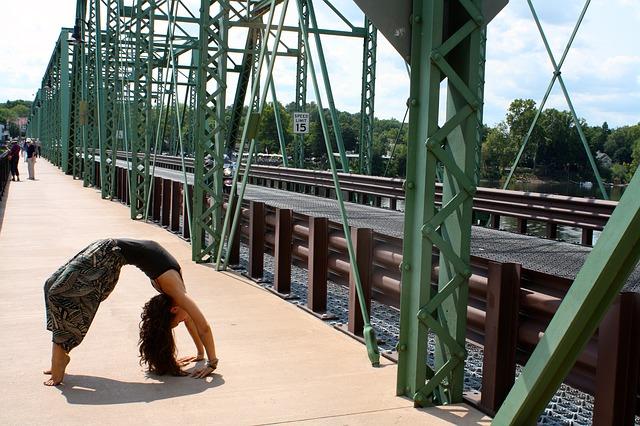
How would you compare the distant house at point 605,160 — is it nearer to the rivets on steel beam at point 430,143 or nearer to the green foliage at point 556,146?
the green foliage at point 556,146

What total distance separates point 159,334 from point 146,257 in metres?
0.51

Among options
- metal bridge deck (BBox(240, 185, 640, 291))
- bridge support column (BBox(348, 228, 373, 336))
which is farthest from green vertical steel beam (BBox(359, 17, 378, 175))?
bridge support column (BBox(348, 228, 373, 336))

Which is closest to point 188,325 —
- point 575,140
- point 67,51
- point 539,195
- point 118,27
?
point 539,195

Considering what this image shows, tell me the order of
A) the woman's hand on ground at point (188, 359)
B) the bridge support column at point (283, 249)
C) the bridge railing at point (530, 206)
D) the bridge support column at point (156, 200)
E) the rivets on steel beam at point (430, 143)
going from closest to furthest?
the rivets on steel beam at point (430, 143) → the woman's hand on ground at point (188, 359) → the bridge support column at point (283, 249) → the bridge railing at point (530, 206) → the bridge support column at point (156, 200)

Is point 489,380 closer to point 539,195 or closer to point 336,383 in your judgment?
point 336,383

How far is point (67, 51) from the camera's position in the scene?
1785 inches

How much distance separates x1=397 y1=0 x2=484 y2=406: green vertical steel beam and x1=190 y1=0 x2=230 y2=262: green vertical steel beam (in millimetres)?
6113

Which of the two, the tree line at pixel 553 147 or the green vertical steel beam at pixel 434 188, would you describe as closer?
the green vertical steel beam at pixel 434 188

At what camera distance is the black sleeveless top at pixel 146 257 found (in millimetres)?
5113

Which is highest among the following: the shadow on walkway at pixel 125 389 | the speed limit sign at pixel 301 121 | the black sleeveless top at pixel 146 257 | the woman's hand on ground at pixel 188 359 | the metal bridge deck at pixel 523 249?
the speed limit sign at pixel 301 121

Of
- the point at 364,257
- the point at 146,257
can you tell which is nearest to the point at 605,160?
the point at 364,257

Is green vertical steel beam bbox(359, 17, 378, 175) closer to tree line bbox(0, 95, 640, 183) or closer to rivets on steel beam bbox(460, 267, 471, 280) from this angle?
tree line bbox(0, 95, 640, 183)

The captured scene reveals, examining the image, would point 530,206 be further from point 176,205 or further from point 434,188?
point 434,188

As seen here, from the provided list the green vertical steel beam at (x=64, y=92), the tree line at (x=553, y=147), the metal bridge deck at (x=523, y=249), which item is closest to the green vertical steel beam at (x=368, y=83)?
the tree line at (x=553, y=147)
